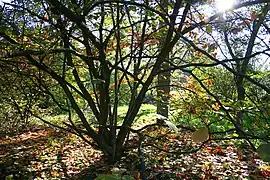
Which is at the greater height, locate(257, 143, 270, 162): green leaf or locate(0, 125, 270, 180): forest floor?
locate(257, 143, 270, 162): green leaf

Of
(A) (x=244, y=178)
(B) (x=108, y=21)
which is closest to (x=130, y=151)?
(A) (x=244, y=178)

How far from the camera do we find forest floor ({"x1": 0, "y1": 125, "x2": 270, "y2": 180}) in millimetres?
2731

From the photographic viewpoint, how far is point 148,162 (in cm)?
301

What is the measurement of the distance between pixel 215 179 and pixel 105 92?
49.8 inches

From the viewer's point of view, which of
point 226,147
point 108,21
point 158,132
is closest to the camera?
point 108,21

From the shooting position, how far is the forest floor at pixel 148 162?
273cm

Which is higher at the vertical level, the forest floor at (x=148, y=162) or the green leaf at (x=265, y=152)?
the green leaf at (x=265, y=152)

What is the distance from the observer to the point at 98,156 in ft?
10.9

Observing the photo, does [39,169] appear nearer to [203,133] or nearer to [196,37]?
[196,37]

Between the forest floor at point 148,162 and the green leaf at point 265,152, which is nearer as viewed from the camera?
the green leaf at point 265,152

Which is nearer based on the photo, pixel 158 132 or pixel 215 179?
pixel 215 179

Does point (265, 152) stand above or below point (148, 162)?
above

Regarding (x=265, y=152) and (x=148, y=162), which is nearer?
(x=265, y=152)

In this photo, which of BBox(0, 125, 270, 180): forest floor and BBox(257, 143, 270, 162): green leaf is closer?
BBox(257, 143, 270, 162): green leaf
